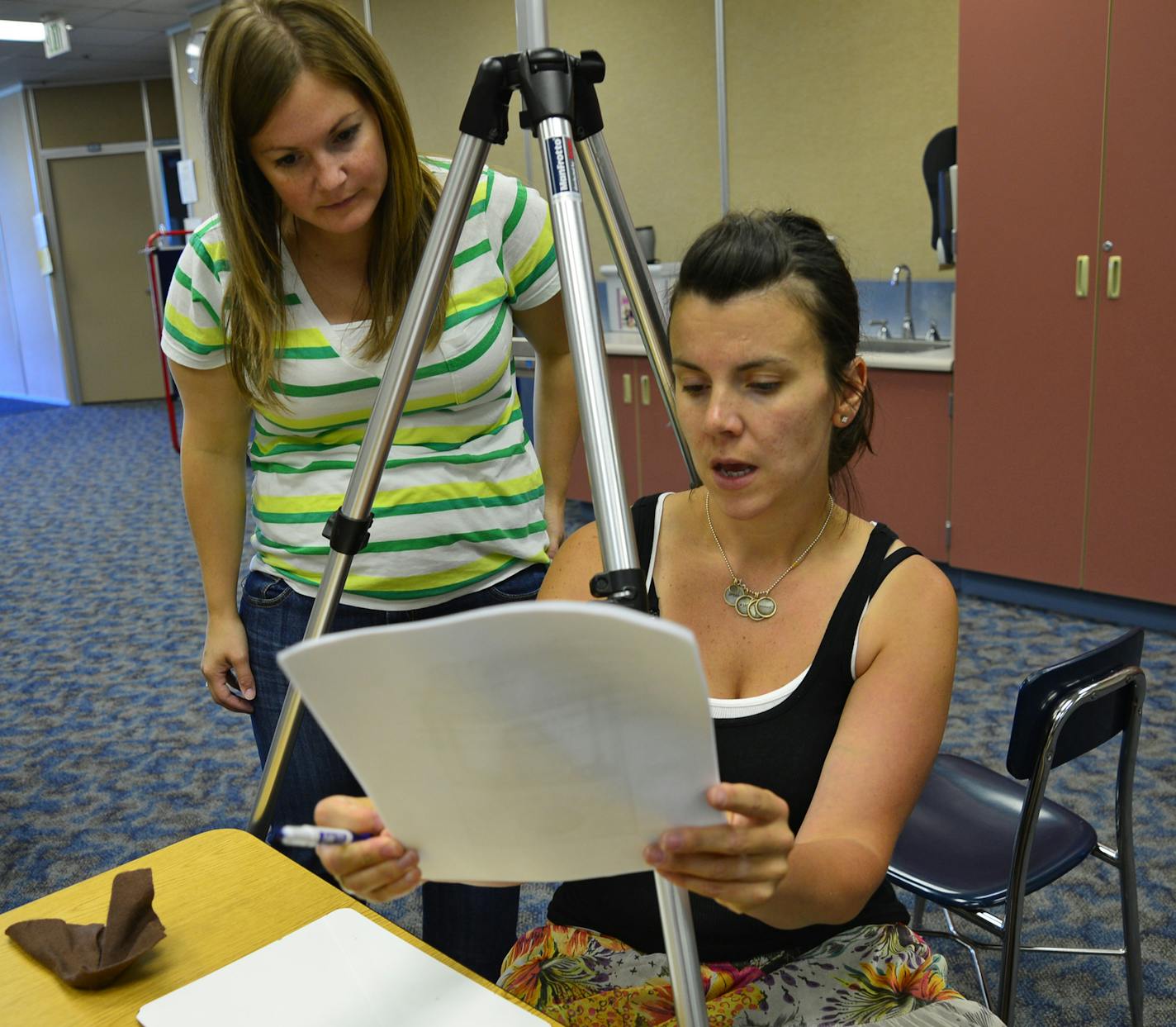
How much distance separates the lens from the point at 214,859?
1.12 metres

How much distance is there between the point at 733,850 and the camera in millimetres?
699

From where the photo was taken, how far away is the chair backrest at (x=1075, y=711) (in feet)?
4.69

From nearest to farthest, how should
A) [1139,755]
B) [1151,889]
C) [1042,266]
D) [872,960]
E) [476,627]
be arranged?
1. [476,627]
2. [872,960]
3. [1151,889]
4. [1139,755]
5. [1042,266]

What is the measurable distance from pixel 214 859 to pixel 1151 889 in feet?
6.15

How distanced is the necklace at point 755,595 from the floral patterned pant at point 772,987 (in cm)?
32

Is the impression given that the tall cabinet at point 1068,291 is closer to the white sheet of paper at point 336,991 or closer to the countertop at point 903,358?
the countertop at point 903,358

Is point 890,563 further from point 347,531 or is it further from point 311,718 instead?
point 311,718

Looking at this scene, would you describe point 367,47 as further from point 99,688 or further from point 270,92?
point 99,688

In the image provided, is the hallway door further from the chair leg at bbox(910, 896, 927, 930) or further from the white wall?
the chair leg at bbox(910, 896, 927, 930)

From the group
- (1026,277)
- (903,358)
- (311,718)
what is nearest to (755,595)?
(311,718)

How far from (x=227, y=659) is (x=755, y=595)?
2.20 ft

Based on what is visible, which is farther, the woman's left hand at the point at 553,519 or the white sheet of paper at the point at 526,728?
the woman's left hand at the point at 553,519

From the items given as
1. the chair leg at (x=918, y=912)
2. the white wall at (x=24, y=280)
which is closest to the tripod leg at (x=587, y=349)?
the chair leg at (x=918, y=912)

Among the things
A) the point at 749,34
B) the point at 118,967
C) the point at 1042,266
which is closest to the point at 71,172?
the point at 749,34
